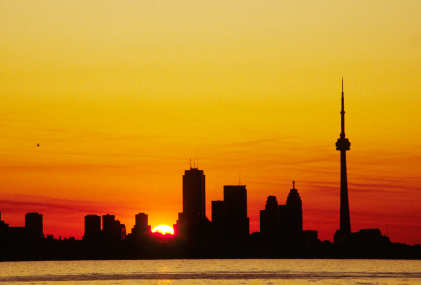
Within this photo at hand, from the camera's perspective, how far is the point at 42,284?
485 feet

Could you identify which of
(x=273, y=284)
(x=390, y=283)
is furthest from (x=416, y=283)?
(x=273, y=284)

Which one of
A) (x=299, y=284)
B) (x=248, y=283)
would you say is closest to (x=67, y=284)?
(x=248, y=283)

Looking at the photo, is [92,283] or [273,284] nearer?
[273,284]

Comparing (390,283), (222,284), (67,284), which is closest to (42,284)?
(67,284)

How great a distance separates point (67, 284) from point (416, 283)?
71985 mm

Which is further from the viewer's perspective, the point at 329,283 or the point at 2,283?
the point at 2,283

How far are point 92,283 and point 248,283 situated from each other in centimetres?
3338

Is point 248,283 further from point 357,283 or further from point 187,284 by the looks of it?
point 357,283

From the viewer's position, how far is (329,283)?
147m

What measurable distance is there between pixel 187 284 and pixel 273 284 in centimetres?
1784

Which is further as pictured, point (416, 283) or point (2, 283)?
point (2, 283)

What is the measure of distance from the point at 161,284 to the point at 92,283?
19.5 meters

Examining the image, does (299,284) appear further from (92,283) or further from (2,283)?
(2,283)

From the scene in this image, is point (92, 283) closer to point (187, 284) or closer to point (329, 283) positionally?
point (187, 284)
